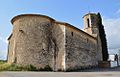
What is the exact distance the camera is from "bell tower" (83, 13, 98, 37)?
31.3 metres

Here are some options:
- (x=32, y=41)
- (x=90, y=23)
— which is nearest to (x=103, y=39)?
(x=90, y=23)

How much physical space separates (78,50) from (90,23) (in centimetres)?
1140

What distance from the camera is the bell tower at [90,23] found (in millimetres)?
31284

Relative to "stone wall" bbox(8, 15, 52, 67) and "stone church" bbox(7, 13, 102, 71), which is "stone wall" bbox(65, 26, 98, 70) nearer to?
"stone church" bbox(7, 13, 102, 71)

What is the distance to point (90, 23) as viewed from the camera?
3173 centimetres

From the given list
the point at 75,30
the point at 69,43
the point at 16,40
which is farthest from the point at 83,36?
the point at 16,40

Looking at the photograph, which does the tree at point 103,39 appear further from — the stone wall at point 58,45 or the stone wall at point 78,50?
the stone wall at point 58,45

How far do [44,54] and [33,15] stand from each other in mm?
5044

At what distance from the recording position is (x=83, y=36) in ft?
79.0

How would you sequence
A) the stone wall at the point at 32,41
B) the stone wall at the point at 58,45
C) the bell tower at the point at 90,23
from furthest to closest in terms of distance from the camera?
1. the bell tower at the point at 90,23
2. the stone wall at the point at 58,45
3. the stone wall at the point at 32,41

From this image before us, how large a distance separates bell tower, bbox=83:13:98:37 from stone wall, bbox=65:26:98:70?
14.0ft

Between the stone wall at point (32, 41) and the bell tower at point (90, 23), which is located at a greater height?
the bell tower at point (90, 23)

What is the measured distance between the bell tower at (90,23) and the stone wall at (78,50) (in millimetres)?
4256

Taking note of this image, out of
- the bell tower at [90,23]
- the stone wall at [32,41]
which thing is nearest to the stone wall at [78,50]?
the stone wall at [32,41]
